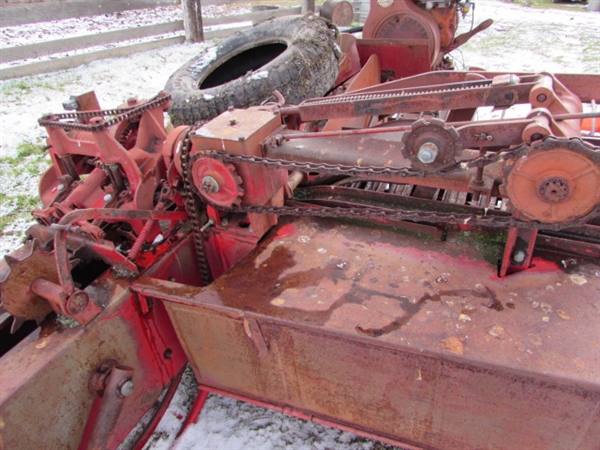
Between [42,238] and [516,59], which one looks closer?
[42,238]

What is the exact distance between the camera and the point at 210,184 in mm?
2408

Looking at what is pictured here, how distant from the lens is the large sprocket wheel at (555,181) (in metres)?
1.69

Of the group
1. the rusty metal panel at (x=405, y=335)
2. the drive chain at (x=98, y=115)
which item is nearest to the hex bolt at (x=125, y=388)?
the rusty metal panel at (x=405, y=335)

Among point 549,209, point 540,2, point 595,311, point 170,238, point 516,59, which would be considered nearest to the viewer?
point 549,209

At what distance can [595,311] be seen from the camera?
6.37 feet

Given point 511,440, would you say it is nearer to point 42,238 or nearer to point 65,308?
point 65,308

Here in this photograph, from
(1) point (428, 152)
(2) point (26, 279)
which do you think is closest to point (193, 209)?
(2) point (26, 279)

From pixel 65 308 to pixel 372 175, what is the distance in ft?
5.15

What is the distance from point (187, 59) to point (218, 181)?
809 centimetres

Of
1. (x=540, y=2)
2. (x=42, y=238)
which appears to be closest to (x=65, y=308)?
(x=42, y=238)

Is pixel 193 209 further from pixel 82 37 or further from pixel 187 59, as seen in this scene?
pixel 82 37

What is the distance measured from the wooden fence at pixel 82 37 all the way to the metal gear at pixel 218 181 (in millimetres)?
7922

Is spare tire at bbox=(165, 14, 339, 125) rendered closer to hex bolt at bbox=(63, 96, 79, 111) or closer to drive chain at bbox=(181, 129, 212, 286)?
hex bolt at bbox=(63, 96, 79, 111)

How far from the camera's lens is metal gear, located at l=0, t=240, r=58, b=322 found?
202 centimetres
